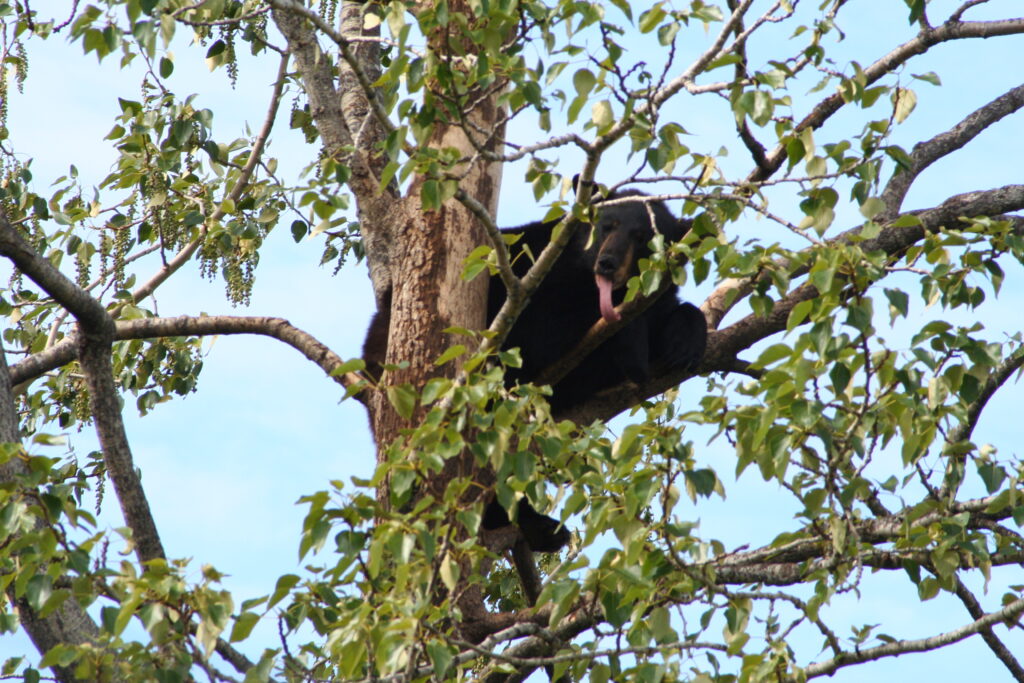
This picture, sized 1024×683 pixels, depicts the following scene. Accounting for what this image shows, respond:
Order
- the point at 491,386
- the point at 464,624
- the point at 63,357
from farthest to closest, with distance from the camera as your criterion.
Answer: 1. the point at 63,357
2. the point at 464,624
3. the point at 491,386

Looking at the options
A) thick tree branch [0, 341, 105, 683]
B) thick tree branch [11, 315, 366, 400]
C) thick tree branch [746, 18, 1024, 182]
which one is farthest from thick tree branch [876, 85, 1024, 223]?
thick tree branch [0, 341, 105, 683]

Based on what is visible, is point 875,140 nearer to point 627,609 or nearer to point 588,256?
point 627,609

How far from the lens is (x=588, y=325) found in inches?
247

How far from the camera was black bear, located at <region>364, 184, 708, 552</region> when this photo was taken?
219 inches

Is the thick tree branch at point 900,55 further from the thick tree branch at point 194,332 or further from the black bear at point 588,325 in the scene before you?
the thick tree branch at point 194,332

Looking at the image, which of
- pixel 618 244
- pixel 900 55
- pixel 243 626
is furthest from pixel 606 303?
pixel 243 626

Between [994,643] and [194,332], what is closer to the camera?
[994,643]

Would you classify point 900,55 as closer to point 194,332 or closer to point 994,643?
point 994,643

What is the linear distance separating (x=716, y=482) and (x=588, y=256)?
10.4 feet

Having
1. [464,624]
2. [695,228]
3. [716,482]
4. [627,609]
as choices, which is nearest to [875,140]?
[695,228]

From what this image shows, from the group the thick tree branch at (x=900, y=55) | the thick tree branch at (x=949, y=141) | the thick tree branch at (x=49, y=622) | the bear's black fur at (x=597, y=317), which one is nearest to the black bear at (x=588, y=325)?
the bear's black fur at (x=597, y=317)

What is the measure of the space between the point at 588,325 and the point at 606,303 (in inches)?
41.2

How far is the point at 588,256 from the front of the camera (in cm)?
637

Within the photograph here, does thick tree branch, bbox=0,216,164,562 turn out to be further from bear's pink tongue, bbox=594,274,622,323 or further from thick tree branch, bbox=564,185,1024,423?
thick tree branch, bbox=564,185,1024,423
